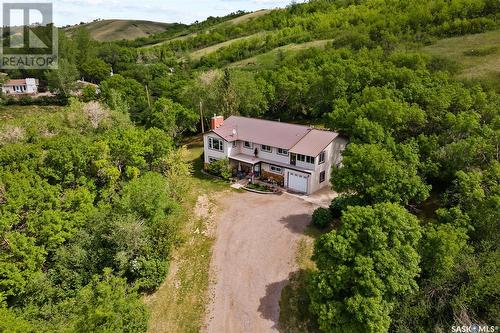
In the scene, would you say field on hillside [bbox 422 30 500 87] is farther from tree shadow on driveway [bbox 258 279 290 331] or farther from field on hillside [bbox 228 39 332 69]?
tree shadow on driveway [bbox 258 279 290 331]

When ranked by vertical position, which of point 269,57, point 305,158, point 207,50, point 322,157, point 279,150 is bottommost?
point 305,158

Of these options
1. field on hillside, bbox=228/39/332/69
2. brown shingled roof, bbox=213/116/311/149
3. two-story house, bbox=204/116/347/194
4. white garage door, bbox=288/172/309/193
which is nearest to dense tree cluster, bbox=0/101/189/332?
two-story house, bbox=204/116/347/194

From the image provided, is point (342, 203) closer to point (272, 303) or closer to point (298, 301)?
point (298, 301)

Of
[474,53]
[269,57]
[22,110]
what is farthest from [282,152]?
[22,110]

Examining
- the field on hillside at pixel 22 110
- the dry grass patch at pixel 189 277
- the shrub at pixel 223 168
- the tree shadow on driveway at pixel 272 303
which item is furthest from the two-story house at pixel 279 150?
the field on hillside at pixel 22 110

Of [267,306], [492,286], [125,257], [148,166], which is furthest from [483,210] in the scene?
[148,166]
